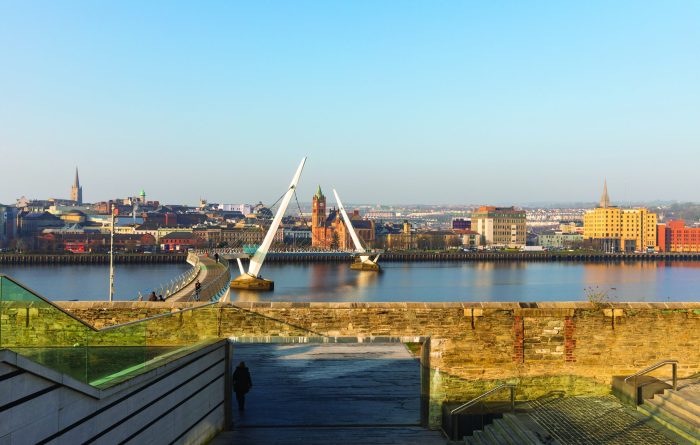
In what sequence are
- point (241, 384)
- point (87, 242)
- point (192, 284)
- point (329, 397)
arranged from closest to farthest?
point (241, 384)
point (329, 397)
point (192, 284)
point (87, 242)

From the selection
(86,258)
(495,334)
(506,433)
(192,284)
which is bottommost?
(86,258)

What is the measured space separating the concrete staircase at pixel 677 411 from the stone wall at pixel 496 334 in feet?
3.58

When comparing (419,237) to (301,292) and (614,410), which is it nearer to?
(301,292)

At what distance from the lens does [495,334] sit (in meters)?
10.6

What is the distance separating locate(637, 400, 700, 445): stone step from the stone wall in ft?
3.79

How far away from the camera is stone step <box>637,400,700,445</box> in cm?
807

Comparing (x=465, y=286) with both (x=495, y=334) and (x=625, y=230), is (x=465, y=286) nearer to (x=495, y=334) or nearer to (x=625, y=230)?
(x=495, y=334)

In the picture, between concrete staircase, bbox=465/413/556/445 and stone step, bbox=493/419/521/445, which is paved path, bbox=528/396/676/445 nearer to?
concrete staircase, bbox=465/413/556/445

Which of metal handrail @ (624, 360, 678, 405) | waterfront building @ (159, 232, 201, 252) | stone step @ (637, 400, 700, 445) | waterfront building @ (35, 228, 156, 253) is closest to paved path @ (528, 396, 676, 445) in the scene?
stone step @ (637, 400, 700, 445)

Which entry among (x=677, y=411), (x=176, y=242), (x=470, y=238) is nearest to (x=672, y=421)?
(x=677, y=411)

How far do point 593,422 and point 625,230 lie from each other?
15786 cm

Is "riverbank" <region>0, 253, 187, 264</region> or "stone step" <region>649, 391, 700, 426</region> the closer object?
"stone step" <region>649, 391, 700, 426</region>

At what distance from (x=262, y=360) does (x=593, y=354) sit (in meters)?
7.50

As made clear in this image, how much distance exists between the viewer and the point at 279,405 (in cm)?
1198
